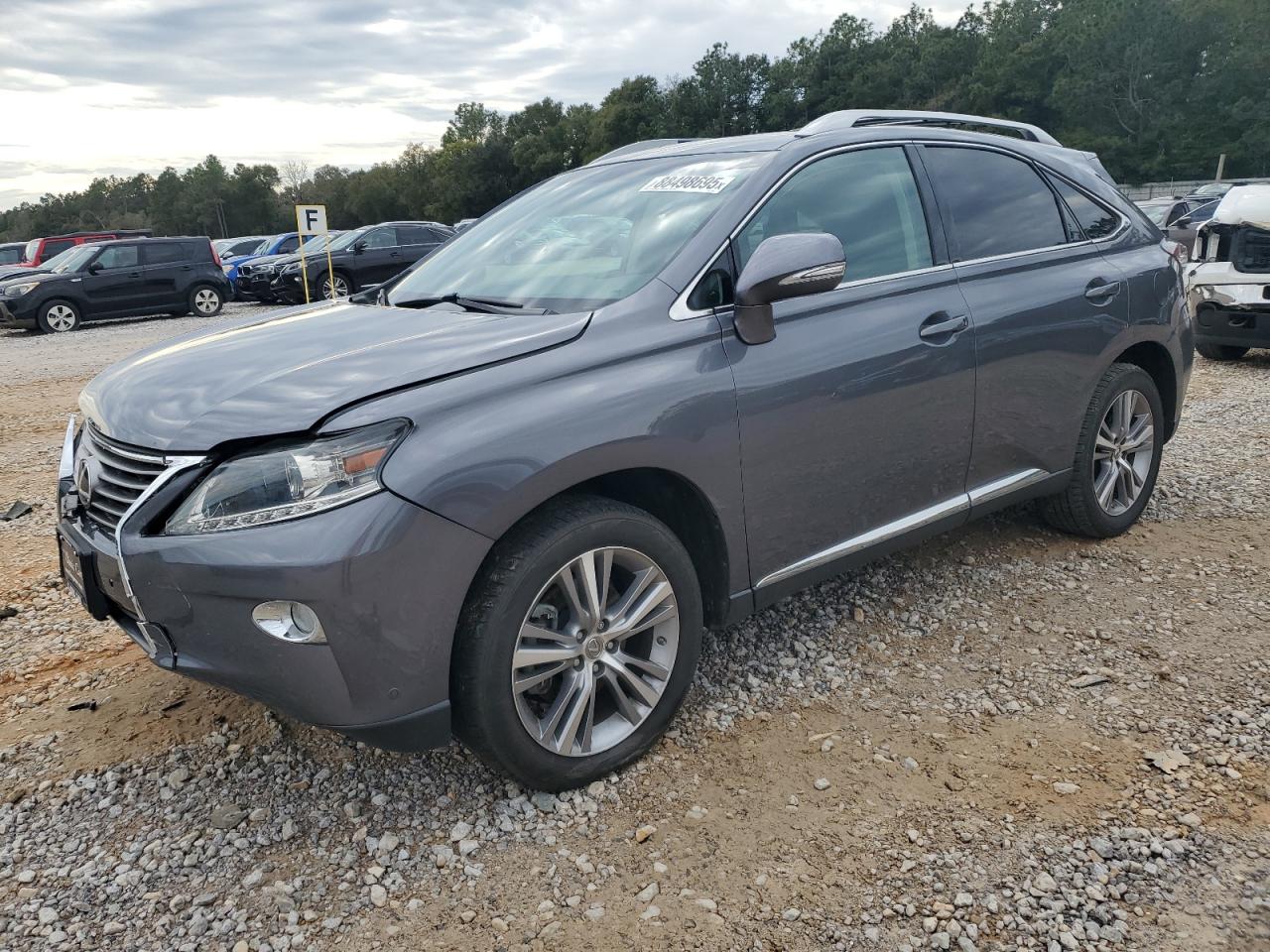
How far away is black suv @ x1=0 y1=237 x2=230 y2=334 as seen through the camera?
17672mm

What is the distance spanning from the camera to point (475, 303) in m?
3.20

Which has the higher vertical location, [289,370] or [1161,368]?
[289,370]

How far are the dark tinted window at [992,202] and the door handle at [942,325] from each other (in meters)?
0.29

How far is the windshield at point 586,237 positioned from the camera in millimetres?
3033

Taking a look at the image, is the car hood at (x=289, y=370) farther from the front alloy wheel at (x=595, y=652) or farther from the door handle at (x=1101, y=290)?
the door handle at (x=1101, y=290)

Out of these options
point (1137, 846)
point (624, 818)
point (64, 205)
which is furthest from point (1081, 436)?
point (64, 205)

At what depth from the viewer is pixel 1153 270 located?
4.38 meters

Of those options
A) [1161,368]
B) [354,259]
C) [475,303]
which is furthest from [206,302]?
[1161,368]

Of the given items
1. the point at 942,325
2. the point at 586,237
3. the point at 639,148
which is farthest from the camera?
the point at 639,148

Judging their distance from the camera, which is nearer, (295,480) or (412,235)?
(295,480)

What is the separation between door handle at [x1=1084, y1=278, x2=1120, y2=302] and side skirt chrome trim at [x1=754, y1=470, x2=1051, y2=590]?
2.54ft

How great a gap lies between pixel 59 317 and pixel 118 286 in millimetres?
1195

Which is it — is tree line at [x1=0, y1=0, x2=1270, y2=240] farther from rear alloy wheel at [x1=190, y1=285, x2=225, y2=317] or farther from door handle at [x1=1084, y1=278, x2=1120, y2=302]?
door handle at [x1=1084, y1=278, x2=1120, y2=302]

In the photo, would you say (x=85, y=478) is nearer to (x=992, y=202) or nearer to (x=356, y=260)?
(x=992, y=202)
